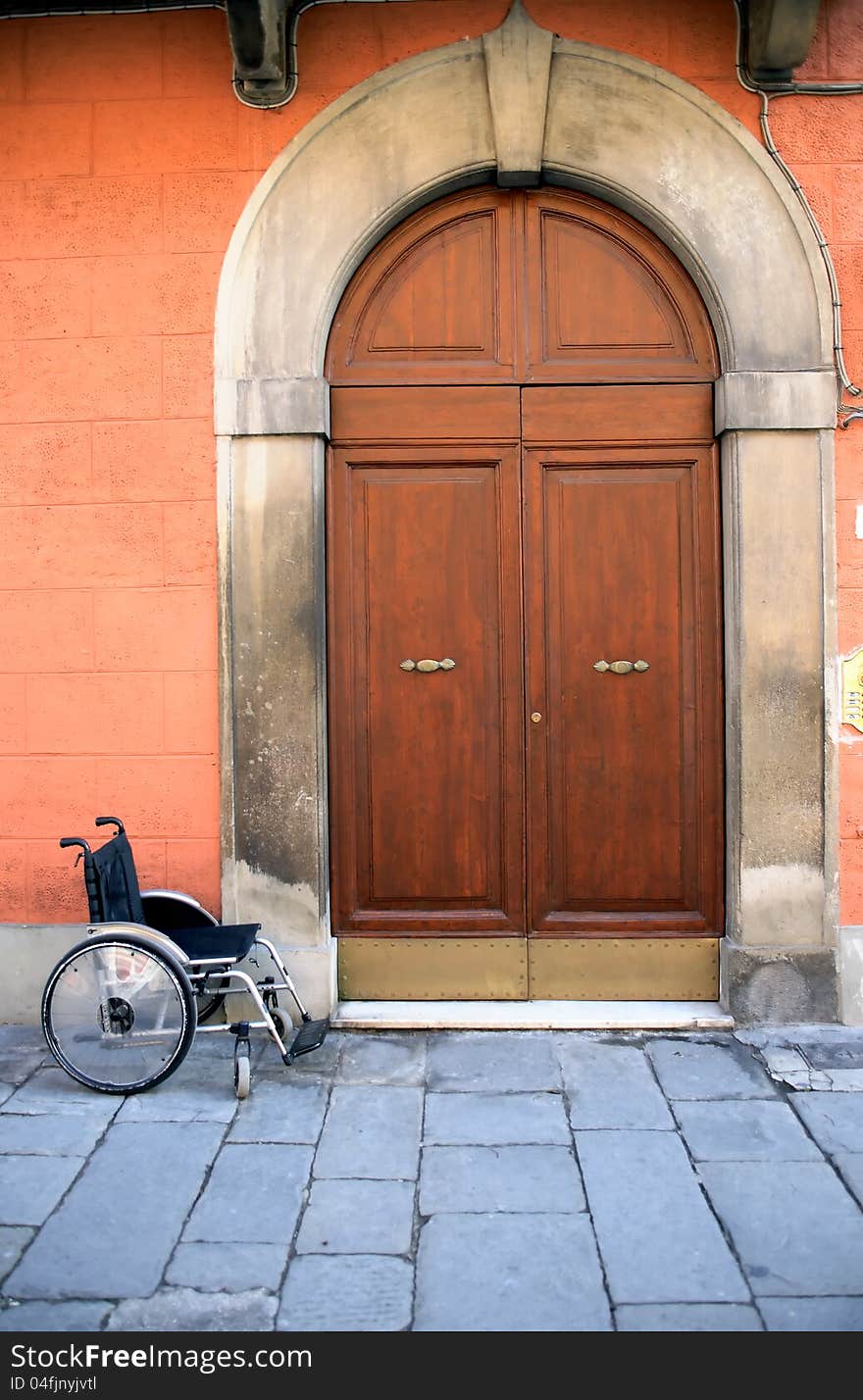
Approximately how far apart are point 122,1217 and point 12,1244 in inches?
11.7

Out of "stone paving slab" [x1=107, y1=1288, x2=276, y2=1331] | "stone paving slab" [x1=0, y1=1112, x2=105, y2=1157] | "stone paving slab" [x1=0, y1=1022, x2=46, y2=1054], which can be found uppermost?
"stone paving slab" [x1=0, y1=1022, x2=46, y2=1054]

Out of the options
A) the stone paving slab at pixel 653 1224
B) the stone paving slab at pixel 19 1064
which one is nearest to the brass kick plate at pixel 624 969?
the stone paving slab at pixel 653 1224

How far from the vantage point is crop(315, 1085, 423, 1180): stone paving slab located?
331 cm

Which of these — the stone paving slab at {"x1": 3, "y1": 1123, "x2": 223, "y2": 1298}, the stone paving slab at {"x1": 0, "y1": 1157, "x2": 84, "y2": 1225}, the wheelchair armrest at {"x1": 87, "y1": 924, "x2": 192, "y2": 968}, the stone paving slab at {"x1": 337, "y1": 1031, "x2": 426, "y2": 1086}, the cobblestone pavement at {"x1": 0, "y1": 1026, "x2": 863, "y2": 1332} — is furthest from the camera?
the stone paving slab at {"x1": 337, "y1": 1031, "x2": 426, "y2": 1086}

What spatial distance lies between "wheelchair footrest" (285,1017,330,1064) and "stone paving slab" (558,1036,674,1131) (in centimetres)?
94

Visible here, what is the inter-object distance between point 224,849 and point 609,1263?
7.74 ft

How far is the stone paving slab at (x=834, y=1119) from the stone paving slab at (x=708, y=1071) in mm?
133

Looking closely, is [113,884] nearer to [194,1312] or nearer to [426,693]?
[426,693]

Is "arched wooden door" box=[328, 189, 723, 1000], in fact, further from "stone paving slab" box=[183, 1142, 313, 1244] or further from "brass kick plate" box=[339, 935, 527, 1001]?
"stone paving slab" box=[183, 1142, 313, 1244]

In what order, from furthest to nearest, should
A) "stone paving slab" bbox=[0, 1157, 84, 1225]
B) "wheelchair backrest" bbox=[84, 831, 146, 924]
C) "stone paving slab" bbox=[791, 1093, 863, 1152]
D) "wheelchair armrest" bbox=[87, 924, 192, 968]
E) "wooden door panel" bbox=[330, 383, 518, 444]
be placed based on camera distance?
"wooden door panel" bbox=[330, 383, 518, 444]
"wheelchair backrest" bbox=[84, 831, 146, 924]
"wheelchair armrest" bbox=[87, 924, 192, 968]
"stone paving slab" bbox=[791, 1093, 863, 1152]
"stone paving slab" bbox=[0, 1157, 84, 1225]

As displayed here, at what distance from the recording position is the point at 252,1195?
3.15 metres

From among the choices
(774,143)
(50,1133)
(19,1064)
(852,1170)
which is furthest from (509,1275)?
(774,143)

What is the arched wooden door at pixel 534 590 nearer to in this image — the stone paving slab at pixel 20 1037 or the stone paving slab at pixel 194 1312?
the stone paving slab at pixel 20 1037

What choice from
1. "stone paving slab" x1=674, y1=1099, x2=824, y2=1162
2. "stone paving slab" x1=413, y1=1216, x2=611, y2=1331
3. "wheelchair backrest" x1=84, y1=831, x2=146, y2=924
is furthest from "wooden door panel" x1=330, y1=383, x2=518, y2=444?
"stone paving slab" x1=413, y1=1216, x2=611, y2=1331
